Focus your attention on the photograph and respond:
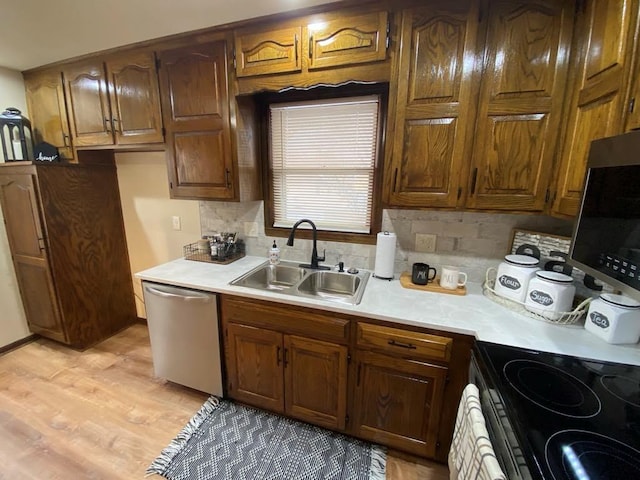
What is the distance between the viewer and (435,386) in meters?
1.31

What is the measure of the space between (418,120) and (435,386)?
133 centimetres

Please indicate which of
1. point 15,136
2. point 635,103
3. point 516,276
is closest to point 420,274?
point 516,276

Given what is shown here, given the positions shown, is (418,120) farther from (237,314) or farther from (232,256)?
(232,256)

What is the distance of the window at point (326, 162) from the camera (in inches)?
72.1

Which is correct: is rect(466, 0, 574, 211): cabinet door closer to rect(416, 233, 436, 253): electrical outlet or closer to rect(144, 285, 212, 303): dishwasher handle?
rect(416, 233, 436, 253): electrical outlet

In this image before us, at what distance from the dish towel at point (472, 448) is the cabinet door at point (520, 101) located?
3.04 feet

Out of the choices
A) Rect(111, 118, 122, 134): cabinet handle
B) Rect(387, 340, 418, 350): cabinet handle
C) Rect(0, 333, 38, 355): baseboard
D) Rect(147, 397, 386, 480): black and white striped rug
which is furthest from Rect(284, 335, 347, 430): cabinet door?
Rect(0, 333, 38, 355): baseboard

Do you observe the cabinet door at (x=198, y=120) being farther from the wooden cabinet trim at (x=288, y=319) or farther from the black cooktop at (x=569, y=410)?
the black cooktop at (x=569, y=410)

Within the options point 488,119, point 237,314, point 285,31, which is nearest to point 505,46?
point 488,119

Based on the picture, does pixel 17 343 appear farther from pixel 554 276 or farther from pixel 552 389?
pixel 554 276

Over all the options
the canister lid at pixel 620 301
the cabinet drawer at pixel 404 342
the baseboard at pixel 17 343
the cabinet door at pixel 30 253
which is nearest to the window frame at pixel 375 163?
the cabinet drawer at pixel 404 342

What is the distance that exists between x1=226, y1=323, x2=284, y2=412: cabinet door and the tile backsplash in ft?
2.25

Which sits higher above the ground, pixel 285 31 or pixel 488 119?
pixel 285 31

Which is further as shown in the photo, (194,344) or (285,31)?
(194,344)
